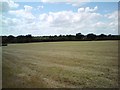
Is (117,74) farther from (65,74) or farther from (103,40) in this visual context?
(103,40)

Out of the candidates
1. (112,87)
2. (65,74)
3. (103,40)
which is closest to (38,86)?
(65,74)

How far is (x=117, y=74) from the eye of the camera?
370 inches

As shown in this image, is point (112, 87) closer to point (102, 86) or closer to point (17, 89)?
point (102, 86)

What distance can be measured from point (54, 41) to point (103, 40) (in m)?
8.21

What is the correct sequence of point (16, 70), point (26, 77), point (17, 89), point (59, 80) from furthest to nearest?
point (16, 70) < point (26, 77) < point (59, 80) < point (17, 89)

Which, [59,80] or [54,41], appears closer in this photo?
[59,80]

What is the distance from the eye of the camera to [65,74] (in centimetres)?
962

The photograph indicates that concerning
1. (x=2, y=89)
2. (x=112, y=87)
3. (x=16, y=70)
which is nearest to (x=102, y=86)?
(x=112, y=87)

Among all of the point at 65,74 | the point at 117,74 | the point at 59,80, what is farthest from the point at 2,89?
the point at 117,74

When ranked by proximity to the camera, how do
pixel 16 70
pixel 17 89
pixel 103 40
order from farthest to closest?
pixel 103 40 < pixel 16 70 < pixel 17 89

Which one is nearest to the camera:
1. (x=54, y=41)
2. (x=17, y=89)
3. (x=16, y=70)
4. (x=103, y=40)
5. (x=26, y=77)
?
(x=17, y=89)

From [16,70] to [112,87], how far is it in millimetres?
5098

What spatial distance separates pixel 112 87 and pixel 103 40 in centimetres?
2697

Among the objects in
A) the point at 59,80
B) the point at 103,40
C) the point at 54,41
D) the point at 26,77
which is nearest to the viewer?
the point at 59,80
